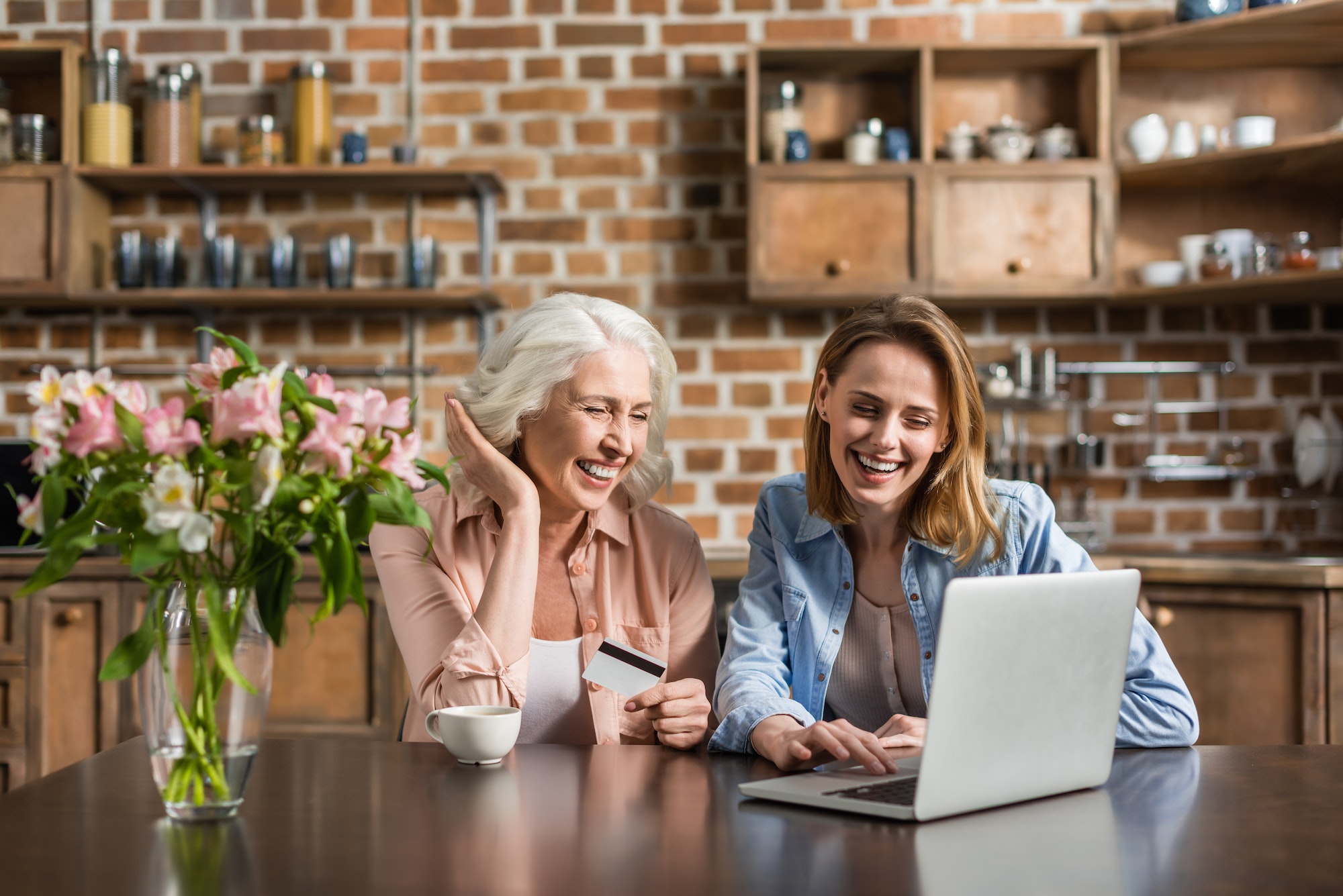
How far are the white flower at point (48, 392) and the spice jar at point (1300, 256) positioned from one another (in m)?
3.06

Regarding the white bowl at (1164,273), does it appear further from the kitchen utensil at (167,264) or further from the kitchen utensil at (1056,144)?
the kitchen utensil at (167,264)

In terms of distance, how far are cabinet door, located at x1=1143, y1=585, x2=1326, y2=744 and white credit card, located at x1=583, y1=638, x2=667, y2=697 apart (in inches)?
75.8

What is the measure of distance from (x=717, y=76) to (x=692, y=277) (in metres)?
0.60

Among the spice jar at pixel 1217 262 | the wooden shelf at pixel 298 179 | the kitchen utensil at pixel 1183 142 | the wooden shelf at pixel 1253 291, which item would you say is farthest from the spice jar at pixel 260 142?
A: the spice jar at pixel 1217 262

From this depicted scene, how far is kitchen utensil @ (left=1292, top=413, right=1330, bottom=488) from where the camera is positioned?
131 inches

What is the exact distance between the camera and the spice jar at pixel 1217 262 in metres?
3.18

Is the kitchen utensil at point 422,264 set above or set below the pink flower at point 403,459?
above

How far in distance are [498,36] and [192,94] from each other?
89 cm

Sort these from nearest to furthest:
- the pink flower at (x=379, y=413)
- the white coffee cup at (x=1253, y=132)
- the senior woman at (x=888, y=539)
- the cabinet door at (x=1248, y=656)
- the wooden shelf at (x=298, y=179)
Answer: the pink flower at (x=379, y=413)
the senior woman at (x=888, y=539)
the cabinet door at (x=1248, y=656)
the white coffee cup at (x=1253, y=132)
the wooden shelf at (x=298, y=179)

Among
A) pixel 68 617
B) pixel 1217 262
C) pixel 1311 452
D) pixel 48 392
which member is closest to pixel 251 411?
pixel 48 392

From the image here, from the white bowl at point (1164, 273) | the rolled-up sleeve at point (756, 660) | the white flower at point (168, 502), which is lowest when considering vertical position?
the rolled-up sleeve at point (756, 660)

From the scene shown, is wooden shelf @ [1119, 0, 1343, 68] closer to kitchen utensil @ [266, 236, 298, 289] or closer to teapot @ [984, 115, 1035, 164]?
teapot @ [984, 115, 1035, 164]

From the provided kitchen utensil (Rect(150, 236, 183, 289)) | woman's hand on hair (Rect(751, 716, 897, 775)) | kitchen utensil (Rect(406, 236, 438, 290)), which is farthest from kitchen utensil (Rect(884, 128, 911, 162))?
woman's hand on hair (Rect(751, 716, 897, 775))

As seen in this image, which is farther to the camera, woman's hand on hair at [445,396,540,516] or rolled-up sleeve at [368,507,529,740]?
woman's hand on hair at [445,396,540,516]
